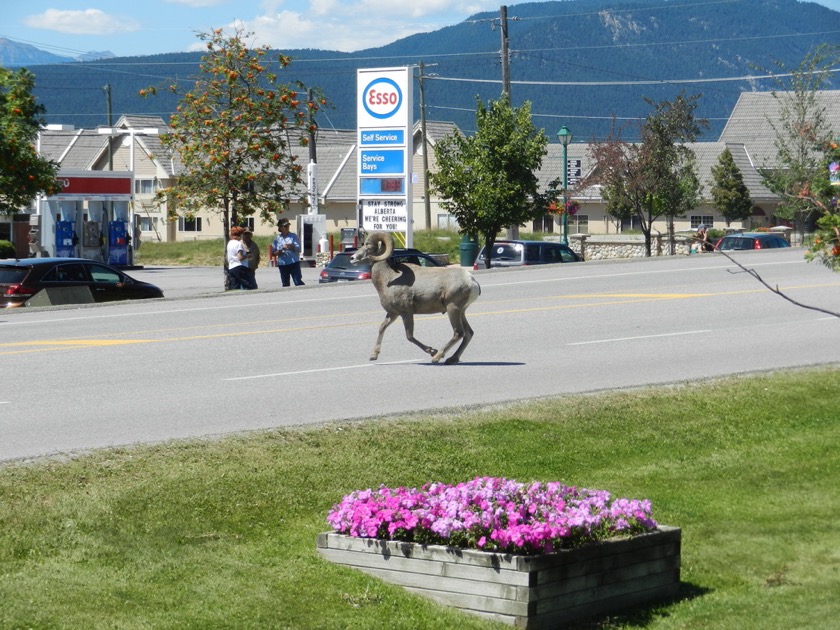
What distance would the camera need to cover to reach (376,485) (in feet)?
32.8

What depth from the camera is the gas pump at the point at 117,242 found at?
5497cm

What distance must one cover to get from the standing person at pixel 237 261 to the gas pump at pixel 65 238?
26.2 m

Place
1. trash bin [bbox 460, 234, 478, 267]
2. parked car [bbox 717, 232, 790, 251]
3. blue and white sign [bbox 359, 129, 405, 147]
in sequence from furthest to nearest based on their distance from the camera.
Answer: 1. trash bin [bbox 460, 234, 478, 267]
2. parked car [bbox 717, 232, 790, 251]
3. blue and white sign [bbox 359, 129, 405, 147]

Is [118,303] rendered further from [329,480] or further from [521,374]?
[329,480]

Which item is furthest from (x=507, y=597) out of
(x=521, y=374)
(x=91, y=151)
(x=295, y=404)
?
(x=91, y=151)

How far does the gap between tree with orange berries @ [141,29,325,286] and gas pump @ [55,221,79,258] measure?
A: 77.0 ft

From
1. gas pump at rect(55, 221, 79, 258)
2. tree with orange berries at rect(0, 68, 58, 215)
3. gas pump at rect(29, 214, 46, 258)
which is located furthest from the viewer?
gas pump at rect(55, 221, 79, 258)

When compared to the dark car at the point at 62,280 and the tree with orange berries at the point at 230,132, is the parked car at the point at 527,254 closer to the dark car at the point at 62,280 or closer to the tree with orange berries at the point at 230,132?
the tree with orange berries at the point at 230,132

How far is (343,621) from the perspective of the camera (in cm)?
721

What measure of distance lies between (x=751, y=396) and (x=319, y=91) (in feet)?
76.0

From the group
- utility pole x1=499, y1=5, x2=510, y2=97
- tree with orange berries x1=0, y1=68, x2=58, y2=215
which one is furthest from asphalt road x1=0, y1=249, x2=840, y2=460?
utility pole x1=499, y1=5, x2=510, y2=97

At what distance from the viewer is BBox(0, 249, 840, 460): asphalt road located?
13.2 metres

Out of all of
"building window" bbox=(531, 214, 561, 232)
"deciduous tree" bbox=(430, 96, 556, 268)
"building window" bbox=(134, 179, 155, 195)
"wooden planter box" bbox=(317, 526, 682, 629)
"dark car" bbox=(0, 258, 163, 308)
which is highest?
"building window" bbox=(134, 179, 155, 195)

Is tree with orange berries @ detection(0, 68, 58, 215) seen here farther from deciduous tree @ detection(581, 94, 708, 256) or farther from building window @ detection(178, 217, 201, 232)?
building window @ detection(178, 217, 201, 232)
